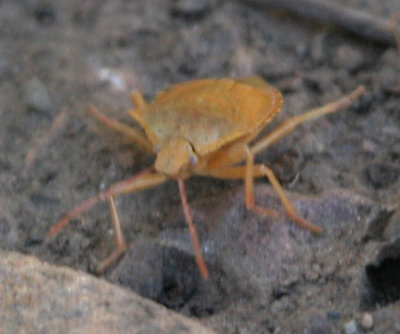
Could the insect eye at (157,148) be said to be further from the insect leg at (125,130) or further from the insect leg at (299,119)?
the insect leg at (299,119)

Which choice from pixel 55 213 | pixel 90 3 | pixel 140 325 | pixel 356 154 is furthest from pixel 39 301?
pixel 90 3

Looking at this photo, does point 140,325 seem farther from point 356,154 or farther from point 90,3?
point 90,3

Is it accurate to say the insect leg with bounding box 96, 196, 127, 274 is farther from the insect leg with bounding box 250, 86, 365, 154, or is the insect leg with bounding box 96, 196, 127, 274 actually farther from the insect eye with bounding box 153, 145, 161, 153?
the insect leg with bounding box 250, 86, 365, 154

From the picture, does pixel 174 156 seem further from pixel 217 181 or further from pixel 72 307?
pixel 72 307

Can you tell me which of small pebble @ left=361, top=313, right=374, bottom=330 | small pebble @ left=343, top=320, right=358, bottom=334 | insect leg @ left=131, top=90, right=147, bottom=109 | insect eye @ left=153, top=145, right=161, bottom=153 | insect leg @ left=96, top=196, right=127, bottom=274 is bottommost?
insect leg @ left=96, top=196, right=127, bottom=274

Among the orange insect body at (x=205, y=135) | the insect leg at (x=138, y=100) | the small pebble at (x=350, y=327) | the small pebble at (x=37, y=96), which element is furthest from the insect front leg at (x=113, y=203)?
the small pebble at (x=350, y=327)

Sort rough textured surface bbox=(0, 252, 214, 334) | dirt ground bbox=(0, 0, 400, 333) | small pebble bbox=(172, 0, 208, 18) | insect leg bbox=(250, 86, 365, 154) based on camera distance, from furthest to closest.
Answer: small pebble bbox=(172, 0, 208, 18) < insect leg bbox=(250, 86, 365, 154) < dirt ground bbox=(0, 0, 400, 333) < rough textured surface bbox=(0, 252, 214, 334)

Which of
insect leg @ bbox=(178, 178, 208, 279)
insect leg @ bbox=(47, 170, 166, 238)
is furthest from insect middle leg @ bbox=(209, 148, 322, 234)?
insect leg @ bbox=(47, 170, 166, 238)

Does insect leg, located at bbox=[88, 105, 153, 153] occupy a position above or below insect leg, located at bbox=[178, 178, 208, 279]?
below

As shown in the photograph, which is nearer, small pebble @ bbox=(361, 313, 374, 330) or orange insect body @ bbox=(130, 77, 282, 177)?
small pebble @ bbox=(361, 313, 374, 330)
